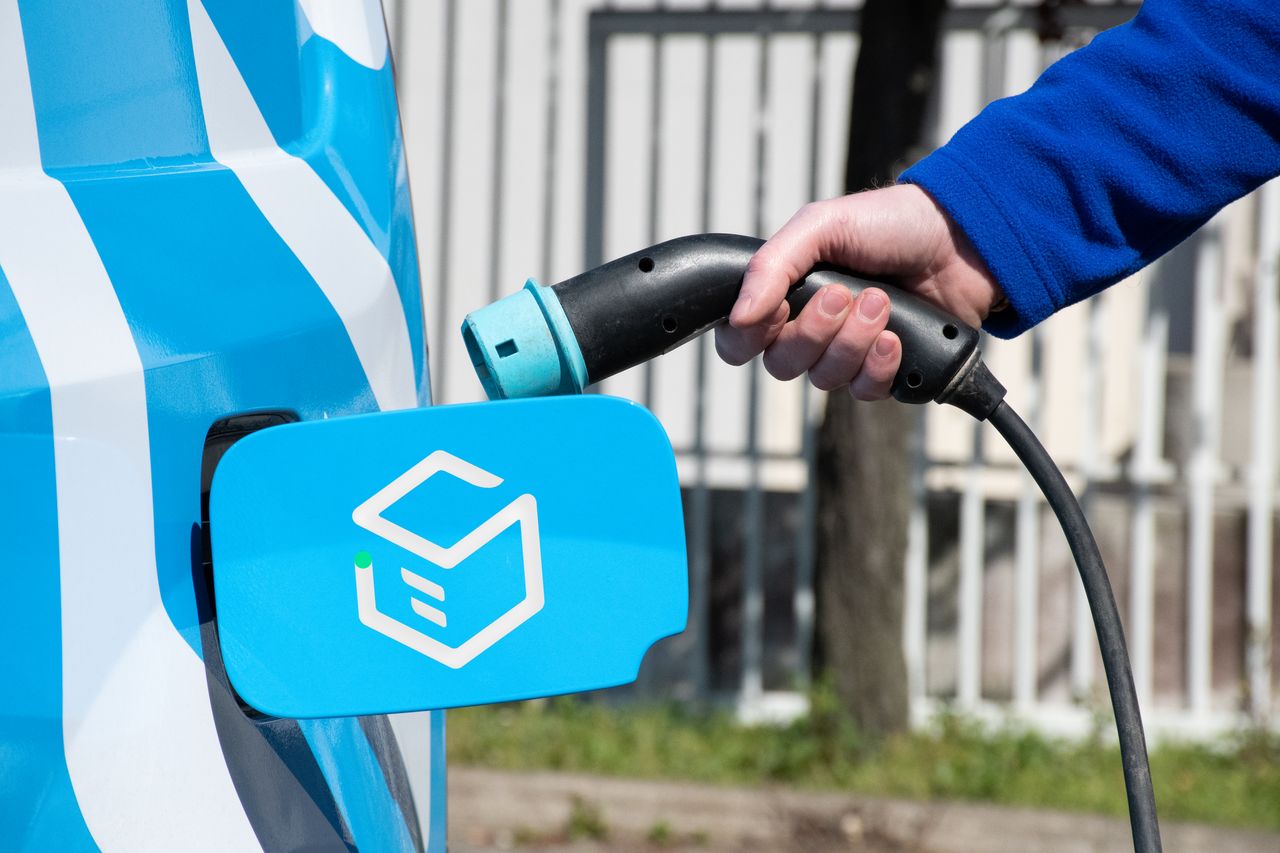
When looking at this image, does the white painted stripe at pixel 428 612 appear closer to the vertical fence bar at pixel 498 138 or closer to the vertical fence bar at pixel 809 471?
the vertical fence bar at pixel 809 471

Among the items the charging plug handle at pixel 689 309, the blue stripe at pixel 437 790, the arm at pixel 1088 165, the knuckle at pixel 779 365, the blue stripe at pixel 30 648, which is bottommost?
the blue stripe at pixel 437 790

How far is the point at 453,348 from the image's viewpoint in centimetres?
506

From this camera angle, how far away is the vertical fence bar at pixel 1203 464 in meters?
4.52

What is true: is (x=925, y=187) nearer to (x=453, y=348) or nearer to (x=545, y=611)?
(x=545, y=611)

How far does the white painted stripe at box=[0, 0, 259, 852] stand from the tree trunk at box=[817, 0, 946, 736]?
3.32m

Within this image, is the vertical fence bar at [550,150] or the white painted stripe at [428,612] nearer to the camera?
the white painted stripe at [428,612]

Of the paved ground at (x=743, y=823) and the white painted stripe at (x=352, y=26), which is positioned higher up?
the white painted stripe at (x=352, y=26)

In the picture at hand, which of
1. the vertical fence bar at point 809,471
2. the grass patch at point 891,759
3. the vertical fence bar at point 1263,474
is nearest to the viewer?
the grass patch at point 891,759

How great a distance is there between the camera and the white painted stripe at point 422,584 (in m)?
0.78

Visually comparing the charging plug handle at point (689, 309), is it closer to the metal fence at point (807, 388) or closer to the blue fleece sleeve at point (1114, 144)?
the blue fleece sleeve at point (1114, 144)

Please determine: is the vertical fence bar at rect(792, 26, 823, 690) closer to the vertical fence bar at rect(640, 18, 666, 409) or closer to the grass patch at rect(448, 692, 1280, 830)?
the grass patch at rect(448, 692, 1280, 830)

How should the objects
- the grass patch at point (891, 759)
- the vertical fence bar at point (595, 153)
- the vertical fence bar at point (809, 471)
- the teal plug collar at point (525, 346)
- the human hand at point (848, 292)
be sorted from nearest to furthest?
1. the teal plug collar at point (525, 346)
2. the human hand at point (848, 292)
3. the grass patch at point (891, 759)
4. the vertical fence bar at point (809, 471)
5. the vertical fence bar at point (595, 153)

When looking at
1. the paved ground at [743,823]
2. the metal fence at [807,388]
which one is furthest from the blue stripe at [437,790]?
the metal fence at [807,388]

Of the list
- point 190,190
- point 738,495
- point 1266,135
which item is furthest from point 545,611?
point 738,495
